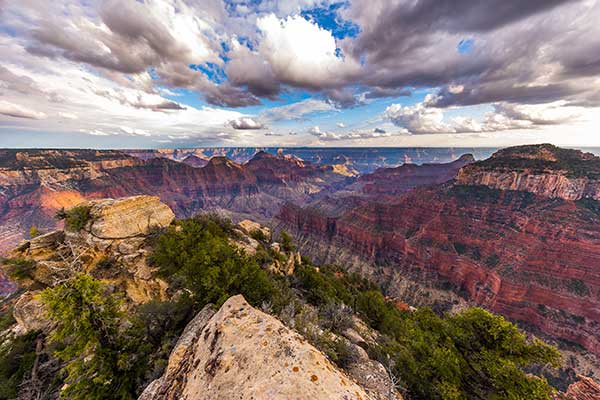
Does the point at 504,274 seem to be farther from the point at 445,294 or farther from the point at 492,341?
the point at 492,341

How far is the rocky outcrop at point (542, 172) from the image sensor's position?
92.8m

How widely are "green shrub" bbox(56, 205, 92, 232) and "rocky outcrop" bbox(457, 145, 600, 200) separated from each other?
155380 millimetres

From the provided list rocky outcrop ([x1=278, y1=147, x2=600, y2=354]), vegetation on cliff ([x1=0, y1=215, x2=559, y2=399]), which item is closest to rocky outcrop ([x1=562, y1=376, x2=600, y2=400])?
vegetation on cliff ([x1=0, y1=215, x2=559, y2=399])

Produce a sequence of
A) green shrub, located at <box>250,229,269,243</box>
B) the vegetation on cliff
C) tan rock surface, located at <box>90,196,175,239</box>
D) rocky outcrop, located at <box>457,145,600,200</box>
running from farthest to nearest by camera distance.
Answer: rocky outcrop, located at <box>457,145,600,200</box>
green shrub, located at <box>250,229,269,243</box>
tan rock surface, located at <box>90,196,175,239</box>
the vegetation on cliff

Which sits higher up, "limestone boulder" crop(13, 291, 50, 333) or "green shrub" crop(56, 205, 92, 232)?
"green shrub" crop(56, 205, 92, 232)

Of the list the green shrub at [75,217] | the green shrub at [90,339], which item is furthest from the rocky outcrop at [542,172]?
the green shrub at [75,217]

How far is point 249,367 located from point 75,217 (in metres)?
32.3

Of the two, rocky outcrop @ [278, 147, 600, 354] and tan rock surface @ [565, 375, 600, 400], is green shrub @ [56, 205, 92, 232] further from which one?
rocky outcrop @ [278, 147, 600, 354]

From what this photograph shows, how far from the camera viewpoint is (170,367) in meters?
8.59

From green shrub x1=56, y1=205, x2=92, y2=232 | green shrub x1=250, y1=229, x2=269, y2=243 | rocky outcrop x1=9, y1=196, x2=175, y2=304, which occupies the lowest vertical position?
green shrub x1=250, y1=229, x2=269, y2=243

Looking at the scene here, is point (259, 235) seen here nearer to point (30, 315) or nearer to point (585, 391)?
point (30, 315)

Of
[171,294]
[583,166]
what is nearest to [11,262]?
[171,294]

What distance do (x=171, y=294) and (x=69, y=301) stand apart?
1528 cm

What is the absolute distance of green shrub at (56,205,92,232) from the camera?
25431 millimetres
